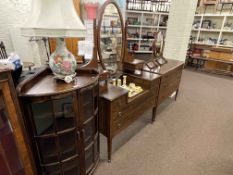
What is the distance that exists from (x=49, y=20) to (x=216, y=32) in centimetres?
565

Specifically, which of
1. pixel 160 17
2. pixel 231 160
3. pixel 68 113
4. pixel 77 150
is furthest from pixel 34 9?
pixel 160 17

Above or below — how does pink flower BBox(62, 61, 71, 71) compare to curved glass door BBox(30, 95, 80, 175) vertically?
above

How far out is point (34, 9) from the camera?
0.96 metres

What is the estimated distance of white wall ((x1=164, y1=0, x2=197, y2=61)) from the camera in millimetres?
3116

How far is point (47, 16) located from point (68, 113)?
0.65 metres

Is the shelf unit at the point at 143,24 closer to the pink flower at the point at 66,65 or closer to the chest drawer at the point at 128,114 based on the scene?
the chest drawer at the point at 128,114

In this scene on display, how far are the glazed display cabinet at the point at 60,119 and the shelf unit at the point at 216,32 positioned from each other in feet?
16.6

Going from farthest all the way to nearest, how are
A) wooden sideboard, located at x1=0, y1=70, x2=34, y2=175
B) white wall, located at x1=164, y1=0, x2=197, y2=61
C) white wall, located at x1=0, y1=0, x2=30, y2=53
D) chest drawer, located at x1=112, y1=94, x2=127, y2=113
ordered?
white wall, located at x1=164, y1=0, x2=197, y2=61 < white wall, located at x1=0, y1=0, x2=30, y2=53 < chest drawer, located at x1=112, y1=94, x2=127, y2=113 < wooden sideboard, located at x1=0, y1=70, x2=34, y2=175

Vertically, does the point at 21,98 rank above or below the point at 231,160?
above

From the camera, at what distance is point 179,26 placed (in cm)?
327

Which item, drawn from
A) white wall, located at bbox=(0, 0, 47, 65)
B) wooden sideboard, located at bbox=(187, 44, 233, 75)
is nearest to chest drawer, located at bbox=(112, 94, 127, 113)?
white wall, located at bbox=(0, 0, 47, 65)

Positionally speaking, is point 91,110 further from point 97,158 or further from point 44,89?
point 97,158

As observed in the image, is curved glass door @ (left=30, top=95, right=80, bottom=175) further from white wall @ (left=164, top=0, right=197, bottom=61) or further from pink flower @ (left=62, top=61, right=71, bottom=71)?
white wall @ (left=164, top=0, right=197, bottom=61)

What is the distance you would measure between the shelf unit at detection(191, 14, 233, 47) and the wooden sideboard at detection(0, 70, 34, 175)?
567 cm
